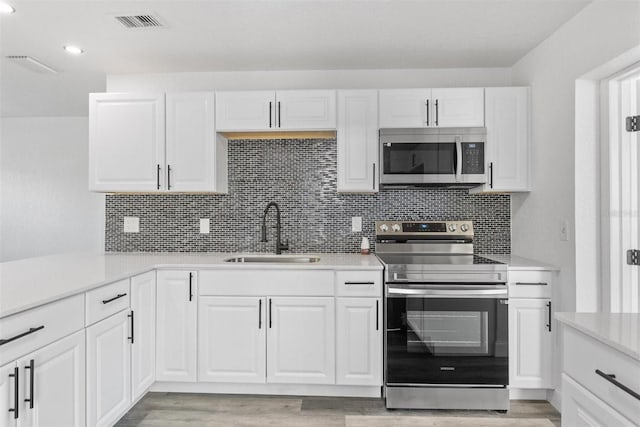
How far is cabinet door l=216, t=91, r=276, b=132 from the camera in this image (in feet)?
9.84

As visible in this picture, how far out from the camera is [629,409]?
1.05 meters

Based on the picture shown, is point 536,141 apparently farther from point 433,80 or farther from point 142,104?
point 142,104

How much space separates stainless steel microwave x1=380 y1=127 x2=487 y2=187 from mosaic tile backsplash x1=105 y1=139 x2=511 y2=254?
37 cm

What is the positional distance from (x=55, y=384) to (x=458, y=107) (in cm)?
283

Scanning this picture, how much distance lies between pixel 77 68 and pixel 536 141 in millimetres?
3515

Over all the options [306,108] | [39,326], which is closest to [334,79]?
[306,108]

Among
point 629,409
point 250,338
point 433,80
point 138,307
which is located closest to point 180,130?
point 138,307

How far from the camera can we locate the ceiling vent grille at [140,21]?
2.40m

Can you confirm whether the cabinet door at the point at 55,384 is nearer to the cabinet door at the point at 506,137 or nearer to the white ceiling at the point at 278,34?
the white ceiling at the point at 278,34

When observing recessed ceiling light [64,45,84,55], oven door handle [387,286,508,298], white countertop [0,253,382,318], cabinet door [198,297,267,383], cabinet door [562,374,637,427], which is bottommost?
cabinet door [198,297,267,383]

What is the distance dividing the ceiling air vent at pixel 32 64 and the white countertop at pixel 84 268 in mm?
1488

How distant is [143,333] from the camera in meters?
2.56

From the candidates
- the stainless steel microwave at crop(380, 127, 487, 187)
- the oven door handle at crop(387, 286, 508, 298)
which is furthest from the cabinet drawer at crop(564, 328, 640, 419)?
the stainless steel microwave at crop(380, 127, 487, 187)

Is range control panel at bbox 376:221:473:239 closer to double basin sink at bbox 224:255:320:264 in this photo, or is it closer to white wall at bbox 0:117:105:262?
double basin sink at bbox 224:255:320:264
